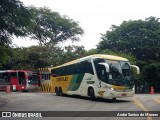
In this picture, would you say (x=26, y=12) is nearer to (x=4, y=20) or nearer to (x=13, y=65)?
(x=4, y=20)

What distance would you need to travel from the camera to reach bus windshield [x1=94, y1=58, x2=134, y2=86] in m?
20.3

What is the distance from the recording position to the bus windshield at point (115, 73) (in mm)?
20297

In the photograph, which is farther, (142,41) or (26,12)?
(142,41)

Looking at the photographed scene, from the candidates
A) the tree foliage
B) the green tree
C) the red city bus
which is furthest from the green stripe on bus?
the green tree

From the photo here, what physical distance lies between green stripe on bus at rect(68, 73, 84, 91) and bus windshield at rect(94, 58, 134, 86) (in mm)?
2929

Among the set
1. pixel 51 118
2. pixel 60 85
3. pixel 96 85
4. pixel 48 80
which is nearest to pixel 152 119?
pixel 51 118

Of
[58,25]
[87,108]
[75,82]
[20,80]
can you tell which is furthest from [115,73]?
[58,25]

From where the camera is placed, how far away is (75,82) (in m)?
24.9

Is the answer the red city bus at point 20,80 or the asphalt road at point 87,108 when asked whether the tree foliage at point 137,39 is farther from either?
the asphalt road at point 87,108

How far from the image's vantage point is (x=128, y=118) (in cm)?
1220

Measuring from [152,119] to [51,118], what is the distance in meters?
4.04

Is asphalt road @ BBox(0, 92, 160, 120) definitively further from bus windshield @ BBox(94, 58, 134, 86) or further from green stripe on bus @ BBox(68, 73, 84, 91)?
green stripe on bus @ BBox(68, 73, 84, 91)

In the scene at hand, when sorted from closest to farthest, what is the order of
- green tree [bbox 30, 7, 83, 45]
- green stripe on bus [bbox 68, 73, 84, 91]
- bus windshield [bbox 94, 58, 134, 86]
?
bus windshield [bbox 94, 58, 134, 86] → green stripe on bus [bbox 68, 73, 84, 91] → green tree [bbox 30, 7, 83, 45]

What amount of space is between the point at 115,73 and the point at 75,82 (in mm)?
5297
